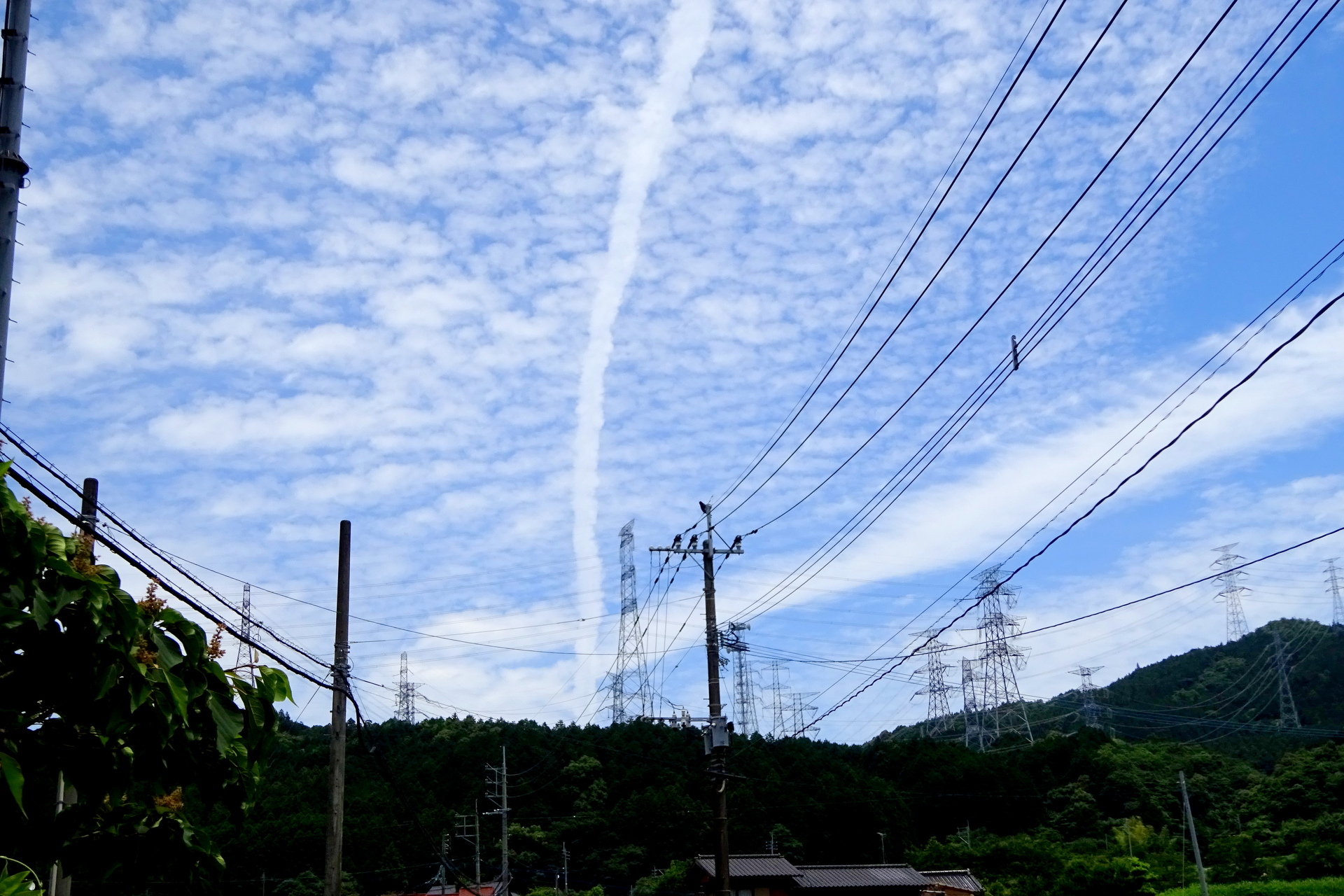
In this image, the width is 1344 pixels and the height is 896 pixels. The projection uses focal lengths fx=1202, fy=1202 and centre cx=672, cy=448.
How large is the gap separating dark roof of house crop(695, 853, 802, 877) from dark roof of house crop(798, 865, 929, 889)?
2.72 feet

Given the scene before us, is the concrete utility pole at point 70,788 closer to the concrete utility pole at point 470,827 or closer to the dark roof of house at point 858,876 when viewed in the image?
the concrete utility pole at point 470,827

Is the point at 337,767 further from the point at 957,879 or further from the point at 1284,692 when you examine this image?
the point at 1284,692

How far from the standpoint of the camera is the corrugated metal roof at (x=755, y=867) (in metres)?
49.2

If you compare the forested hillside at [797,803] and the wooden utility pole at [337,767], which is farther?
the forested hillside at [797,803]

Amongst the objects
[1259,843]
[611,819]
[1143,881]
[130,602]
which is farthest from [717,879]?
[611,819]

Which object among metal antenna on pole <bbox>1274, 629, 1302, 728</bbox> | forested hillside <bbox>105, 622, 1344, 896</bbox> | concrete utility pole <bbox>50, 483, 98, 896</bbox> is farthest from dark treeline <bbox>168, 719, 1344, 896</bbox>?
concrete utility pole <bbox>50, 483, 98, 896</bbox>

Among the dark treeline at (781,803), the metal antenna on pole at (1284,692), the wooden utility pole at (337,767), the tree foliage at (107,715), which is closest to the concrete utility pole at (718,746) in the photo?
the wooden utility pole at (337,767)

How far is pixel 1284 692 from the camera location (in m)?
98.5

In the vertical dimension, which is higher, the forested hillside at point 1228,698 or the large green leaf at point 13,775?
the forested hillside at point 1228,698

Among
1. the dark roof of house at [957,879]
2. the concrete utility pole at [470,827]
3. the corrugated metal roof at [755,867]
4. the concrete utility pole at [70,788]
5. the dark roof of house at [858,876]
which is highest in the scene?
the concrete utility pole at [70,788]

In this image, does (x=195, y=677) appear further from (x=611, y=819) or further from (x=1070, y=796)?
(x=1070, y=796)

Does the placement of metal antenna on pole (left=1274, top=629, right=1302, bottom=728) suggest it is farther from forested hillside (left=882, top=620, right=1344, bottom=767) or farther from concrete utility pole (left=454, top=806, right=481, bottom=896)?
concrete utility pole (left=454, top=806, right=481, bottom=896)

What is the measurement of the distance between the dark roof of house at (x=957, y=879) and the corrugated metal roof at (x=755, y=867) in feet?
24.6

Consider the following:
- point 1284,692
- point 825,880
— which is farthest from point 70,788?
point 1284,692
